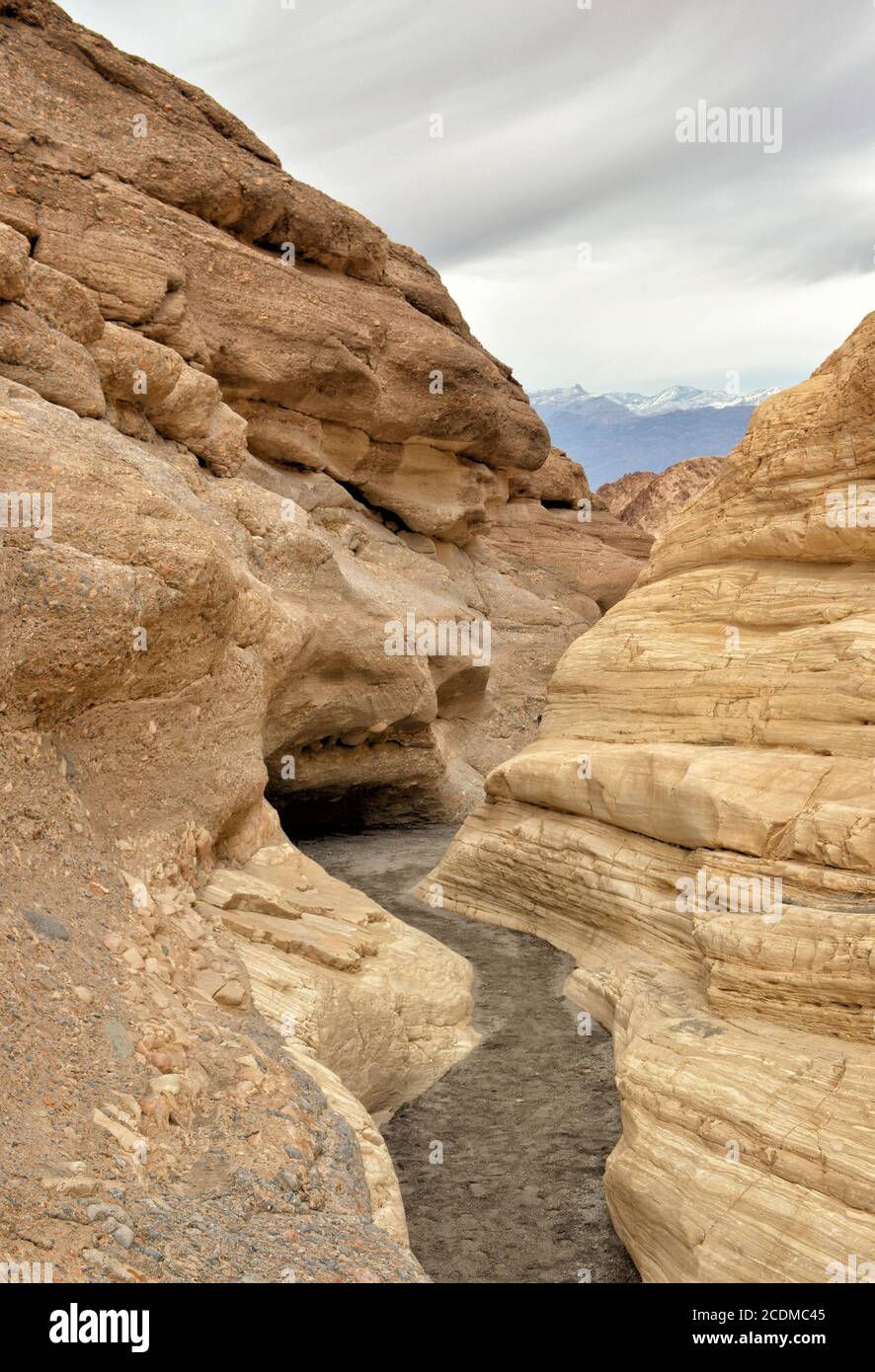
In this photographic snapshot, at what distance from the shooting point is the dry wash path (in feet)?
21.2

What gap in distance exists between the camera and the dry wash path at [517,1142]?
21.2ft

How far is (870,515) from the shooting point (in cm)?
920

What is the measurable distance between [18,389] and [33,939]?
581 cm

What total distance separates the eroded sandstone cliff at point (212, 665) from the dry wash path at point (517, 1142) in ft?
1.66

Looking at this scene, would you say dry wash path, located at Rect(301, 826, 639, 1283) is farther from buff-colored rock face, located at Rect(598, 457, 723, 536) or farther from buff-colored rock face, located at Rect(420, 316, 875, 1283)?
buff-colored rock face, located at Rect(598, 457, 723, 536)

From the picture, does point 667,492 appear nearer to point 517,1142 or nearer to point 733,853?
point 733,853

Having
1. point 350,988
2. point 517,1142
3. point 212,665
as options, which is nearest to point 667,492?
point 212,665

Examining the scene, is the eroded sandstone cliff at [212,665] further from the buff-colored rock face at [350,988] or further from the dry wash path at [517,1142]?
the dry wash path at [517,1142]

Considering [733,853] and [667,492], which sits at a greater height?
[667,492]

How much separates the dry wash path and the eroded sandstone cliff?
506 mm

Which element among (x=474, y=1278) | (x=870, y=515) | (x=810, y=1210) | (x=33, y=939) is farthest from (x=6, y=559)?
(x=870, y=515)

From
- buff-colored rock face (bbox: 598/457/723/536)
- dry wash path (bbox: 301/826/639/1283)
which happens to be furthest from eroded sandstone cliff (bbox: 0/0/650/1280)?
buff-colored rock face (bbox: 598/457/723/536)

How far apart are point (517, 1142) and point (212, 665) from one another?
5.20m

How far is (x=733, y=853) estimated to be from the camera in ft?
28.6
